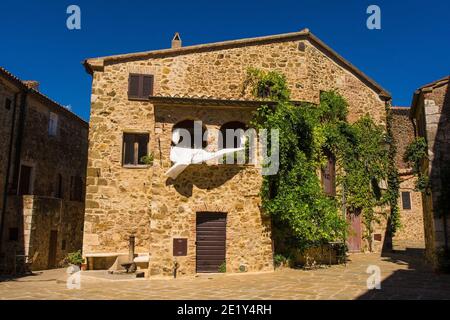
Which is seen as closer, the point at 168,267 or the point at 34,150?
the point at 168,267

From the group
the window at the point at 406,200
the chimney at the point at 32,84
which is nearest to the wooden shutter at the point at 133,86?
the chimney at the point at 32,84

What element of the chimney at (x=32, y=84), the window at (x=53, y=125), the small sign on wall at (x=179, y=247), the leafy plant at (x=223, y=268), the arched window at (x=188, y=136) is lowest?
the leafy plant at (x=223, y=268)

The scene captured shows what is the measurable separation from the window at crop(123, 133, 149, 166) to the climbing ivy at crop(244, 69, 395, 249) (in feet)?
16.1

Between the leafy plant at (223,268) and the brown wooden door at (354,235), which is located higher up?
the brown wooden door at (354,235)

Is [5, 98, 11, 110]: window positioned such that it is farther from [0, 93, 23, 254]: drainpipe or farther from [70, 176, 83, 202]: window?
[70, 176, 83, 202]: window

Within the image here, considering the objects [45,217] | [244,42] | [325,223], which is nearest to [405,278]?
[325,223]

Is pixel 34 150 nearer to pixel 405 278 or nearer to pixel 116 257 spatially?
pixel 116 257

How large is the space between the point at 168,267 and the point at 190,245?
923 mm

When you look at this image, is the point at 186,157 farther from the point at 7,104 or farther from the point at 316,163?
the point at 7,104

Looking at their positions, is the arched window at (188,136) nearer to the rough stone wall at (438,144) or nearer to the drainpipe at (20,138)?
the rough stone wall at (438,144)

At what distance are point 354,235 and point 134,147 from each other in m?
10.0

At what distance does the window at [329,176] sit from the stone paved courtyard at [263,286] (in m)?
4.04

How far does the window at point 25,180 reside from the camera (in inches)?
659

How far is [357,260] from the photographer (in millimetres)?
14922
